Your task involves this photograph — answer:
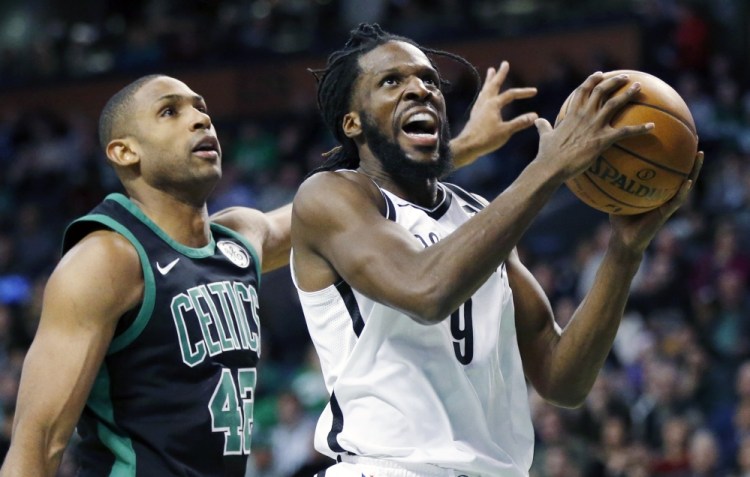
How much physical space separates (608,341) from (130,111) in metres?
1.73

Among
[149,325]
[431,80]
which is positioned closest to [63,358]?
[149,325]

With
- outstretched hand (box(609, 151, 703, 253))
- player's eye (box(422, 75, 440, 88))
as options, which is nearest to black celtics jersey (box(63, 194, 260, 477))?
player's eye (box(422, 75, 440, 88))

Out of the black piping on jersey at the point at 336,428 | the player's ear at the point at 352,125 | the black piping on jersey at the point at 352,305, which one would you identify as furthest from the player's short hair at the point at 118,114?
the black piping on jersey at the point at 336,428

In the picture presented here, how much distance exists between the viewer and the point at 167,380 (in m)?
3.90

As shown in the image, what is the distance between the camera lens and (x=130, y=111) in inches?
164

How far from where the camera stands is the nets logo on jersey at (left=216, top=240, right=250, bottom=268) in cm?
427

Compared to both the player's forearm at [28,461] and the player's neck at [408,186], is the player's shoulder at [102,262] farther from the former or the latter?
the player's neck at [408,186]

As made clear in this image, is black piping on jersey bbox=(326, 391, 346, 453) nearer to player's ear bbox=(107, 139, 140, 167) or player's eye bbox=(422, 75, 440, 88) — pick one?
player's eye bbox=(422, 75, 440, 88)

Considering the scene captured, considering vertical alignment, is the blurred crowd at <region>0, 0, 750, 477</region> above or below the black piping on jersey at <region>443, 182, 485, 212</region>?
below

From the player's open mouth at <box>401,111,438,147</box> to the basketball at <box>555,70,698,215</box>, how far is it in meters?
0.42

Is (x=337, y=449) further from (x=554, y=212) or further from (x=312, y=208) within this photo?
(x=554, y=212)

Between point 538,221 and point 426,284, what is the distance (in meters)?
8.60

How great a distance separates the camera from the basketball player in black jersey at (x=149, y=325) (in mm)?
3730

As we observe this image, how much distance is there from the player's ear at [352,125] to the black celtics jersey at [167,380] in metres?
0.73
